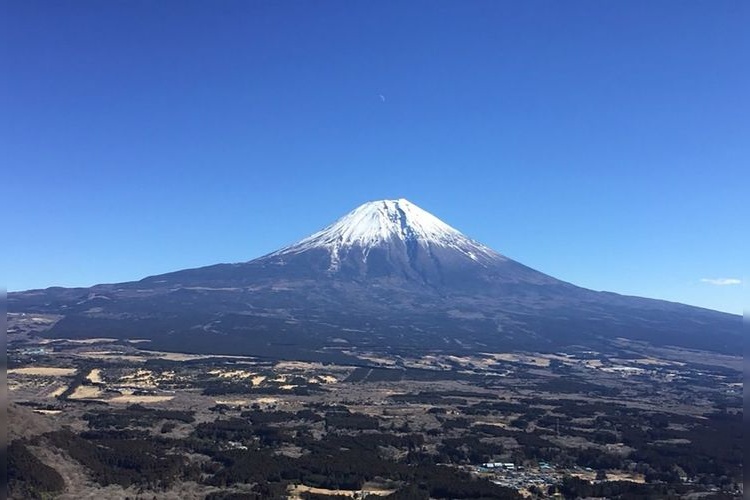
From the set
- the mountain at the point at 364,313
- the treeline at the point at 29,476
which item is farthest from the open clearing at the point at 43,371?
the treeline at the point at 29,476

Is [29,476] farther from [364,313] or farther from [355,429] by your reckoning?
[364,313]

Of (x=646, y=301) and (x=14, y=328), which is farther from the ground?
(x=646, y=301)

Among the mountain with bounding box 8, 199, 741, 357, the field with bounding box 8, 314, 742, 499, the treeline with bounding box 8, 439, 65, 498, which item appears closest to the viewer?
the treeline with bounding box 8, 439, 65, 498

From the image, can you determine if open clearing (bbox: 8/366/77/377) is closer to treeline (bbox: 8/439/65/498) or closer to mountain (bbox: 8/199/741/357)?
mountain (bbox: 8/199/741/357)

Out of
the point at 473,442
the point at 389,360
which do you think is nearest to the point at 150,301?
the point at 389,360

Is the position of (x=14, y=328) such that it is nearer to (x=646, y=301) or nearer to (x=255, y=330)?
(x=255, y=330)

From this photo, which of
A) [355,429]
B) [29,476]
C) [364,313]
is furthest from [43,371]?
[364,313]

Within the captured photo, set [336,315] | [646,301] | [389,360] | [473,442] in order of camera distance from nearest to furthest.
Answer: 1. [473,442]
2. [389,360]
3. [336,315]
4. [646,301]

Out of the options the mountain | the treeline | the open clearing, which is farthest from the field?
the mountain

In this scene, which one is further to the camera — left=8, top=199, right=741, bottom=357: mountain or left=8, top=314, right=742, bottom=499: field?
left=8, top=199, right=741, bottom=357: mountain
